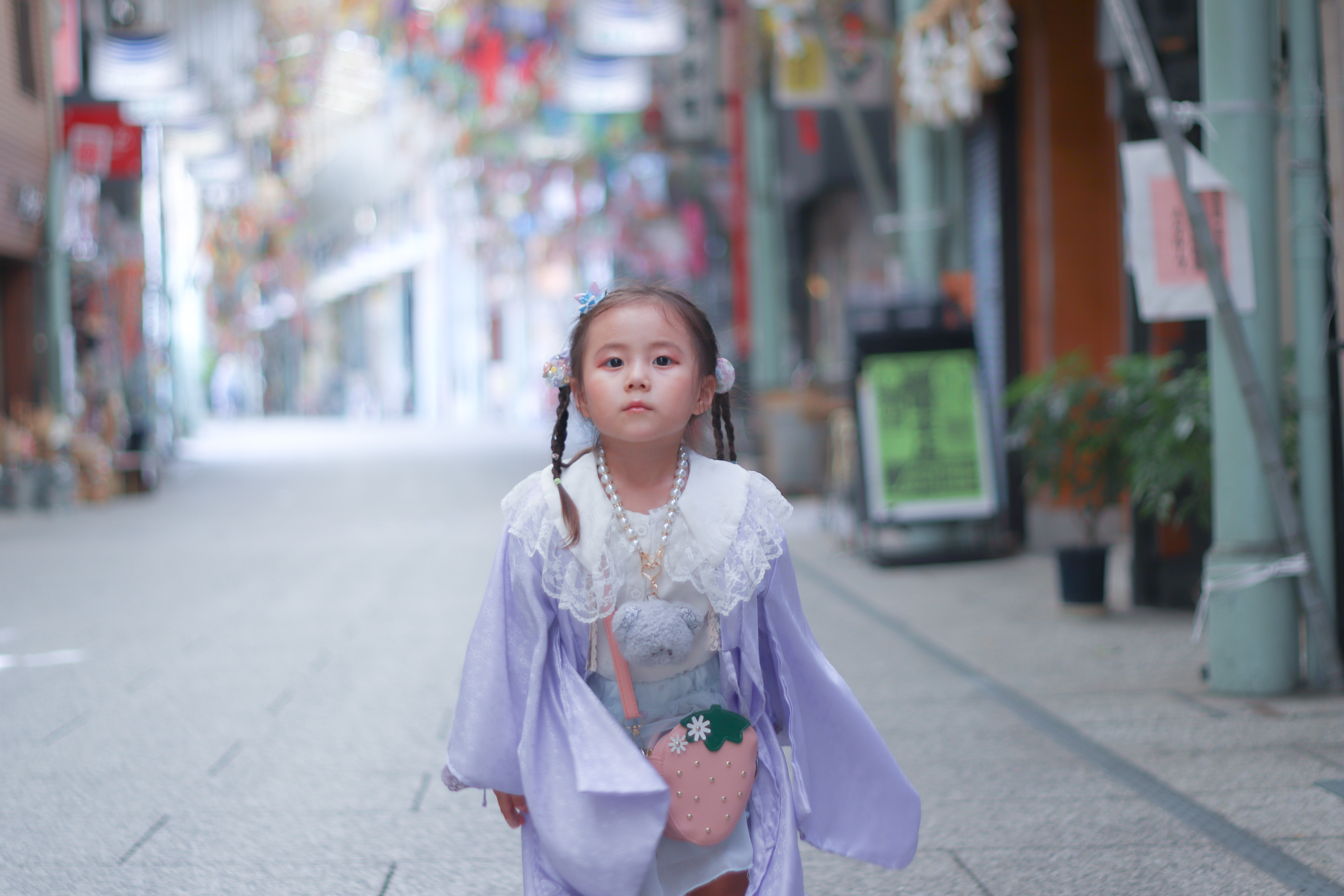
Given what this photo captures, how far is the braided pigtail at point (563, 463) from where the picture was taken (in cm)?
238

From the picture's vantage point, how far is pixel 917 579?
348 inches

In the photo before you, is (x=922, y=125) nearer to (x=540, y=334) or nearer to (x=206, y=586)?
(x=206, y=586)

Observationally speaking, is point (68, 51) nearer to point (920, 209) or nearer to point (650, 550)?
point (920, 209)

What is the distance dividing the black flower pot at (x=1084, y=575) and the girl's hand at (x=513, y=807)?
506cm

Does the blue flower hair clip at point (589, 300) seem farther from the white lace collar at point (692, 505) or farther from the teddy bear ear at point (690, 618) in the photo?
the teddy bear ear at point (690, 618)

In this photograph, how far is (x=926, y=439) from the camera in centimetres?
933

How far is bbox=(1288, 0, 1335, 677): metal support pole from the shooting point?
201 inches

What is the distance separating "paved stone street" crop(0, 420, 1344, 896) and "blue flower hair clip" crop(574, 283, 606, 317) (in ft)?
5.49

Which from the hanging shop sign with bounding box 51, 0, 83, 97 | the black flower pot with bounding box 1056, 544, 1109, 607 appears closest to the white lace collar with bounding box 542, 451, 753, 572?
the black flower pot with bounding box 1056, 544, 1109, 607

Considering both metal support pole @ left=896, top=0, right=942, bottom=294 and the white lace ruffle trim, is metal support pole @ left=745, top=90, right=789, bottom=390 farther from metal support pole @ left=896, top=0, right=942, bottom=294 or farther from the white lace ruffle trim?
the white lace ruffle trim

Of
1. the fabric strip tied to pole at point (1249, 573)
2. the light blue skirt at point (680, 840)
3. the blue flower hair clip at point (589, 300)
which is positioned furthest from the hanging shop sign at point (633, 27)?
the light blue skirt at point (680, 840)

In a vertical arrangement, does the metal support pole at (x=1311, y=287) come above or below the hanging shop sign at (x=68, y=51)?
below

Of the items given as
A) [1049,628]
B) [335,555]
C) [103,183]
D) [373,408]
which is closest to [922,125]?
[1049,628]

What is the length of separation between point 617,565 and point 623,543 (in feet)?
0.12
